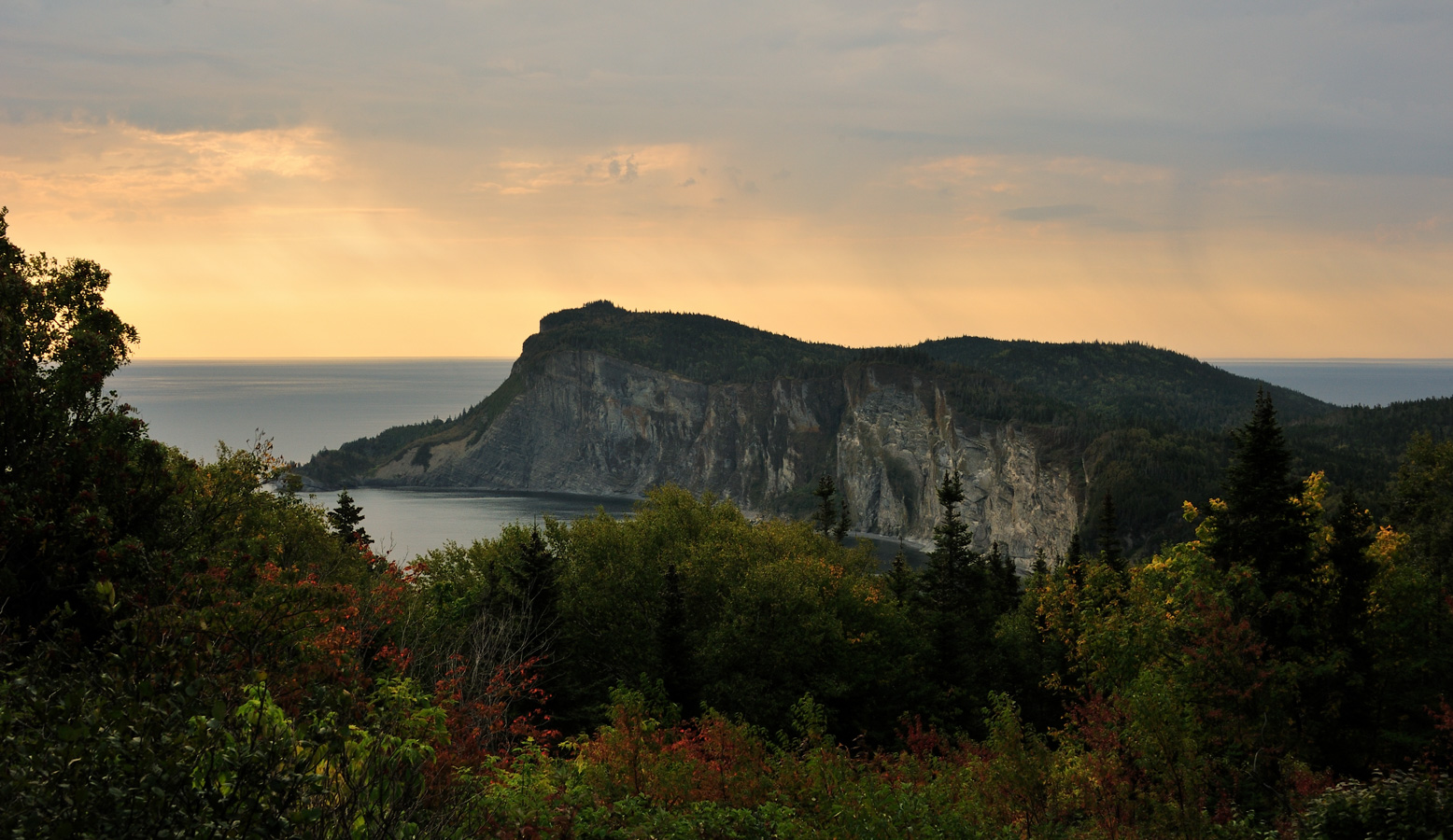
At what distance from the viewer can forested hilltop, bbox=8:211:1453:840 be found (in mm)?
8156

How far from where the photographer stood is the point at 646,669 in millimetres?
33812

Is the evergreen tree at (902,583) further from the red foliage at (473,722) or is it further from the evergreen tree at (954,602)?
the red foliage at (473,722)

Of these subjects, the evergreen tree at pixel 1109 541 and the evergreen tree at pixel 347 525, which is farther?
the evergreen tree at pixel 1109 541

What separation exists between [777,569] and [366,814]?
29.4 meters

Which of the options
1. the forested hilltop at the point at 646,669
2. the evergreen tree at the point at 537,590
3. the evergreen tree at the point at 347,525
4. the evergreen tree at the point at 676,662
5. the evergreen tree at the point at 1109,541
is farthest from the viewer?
the evergreen tree at the point at 1109,541

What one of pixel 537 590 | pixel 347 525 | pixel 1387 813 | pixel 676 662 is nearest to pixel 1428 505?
pixel 676 662

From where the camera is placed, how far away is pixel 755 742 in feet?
82.0

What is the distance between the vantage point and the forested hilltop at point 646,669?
8.16 metres

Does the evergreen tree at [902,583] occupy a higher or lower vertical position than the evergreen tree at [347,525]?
lower

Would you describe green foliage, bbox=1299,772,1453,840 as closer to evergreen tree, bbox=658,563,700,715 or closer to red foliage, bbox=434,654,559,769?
red foliage, bbox=434,654,559,769

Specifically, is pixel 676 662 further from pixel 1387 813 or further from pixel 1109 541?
pixel 1109 541

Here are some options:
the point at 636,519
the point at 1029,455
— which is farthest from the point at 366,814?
the point at 1029,455

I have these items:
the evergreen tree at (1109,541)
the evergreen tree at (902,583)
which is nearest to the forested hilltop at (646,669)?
the evergreen tree at (902,583)

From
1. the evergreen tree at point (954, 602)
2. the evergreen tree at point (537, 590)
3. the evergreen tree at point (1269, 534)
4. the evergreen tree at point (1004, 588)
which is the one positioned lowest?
the evergreen tree at point (1004, 588)
